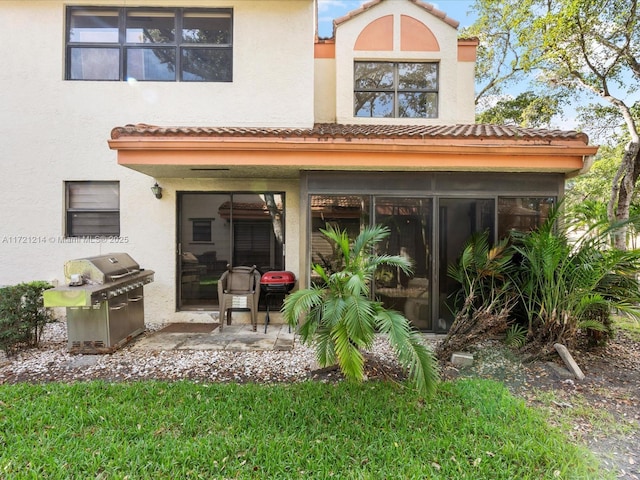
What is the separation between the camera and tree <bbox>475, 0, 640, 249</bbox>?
384 inches

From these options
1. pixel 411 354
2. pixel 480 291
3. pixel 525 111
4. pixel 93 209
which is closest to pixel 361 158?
pixel 480 291

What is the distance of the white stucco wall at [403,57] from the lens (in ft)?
30.7

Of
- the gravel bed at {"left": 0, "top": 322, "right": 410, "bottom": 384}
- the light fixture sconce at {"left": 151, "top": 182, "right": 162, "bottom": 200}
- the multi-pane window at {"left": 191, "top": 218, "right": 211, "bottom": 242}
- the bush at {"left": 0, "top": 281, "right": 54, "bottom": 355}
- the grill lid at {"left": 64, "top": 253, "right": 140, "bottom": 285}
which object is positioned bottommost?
the gravel bed at {"left": 0, "top": 322, "right": 410, "bottom": 384}

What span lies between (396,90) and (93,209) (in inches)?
329

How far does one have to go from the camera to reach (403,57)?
9383 millimetres

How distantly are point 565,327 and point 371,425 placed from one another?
3894 millimetres

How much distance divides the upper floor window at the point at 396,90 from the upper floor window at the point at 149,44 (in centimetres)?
366

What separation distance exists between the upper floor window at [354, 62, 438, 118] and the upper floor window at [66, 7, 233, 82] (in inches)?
144

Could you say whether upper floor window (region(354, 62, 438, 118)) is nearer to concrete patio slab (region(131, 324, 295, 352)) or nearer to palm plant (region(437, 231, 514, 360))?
palm plant (region(437, 231, 514, 360))

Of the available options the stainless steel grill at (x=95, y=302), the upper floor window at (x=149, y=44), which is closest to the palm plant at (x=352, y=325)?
the stainless steel grill at (x=95, y=302)

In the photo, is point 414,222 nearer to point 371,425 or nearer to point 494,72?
point 371,425

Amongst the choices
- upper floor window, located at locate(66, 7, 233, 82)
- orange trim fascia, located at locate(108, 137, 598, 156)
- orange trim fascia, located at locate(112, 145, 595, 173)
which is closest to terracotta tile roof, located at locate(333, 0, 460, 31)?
upper floor window, located at locate(66, 7, 233, 82)

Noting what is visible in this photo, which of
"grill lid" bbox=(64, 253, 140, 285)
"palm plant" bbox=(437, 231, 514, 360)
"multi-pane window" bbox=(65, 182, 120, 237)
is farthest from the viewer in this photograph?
"multi-pane window" bbox=(65, 182, 120, 237)

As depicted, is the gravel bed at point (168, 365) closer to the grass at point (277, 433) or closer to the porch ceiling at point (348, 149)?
the grass at point (277, 433)
